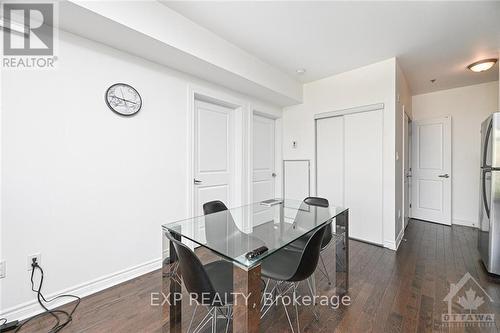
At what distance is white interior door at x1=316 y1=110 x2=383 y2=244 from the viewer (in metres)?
3.06

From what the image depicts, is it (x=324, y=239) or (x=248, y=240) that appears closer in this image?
(x=248, y=240)

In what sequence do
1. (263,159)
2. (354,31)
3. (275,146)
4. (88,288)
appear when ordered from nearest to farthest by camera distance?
1. (88,288)
2. (354,31)
3. (263,159)
4. (275,146)

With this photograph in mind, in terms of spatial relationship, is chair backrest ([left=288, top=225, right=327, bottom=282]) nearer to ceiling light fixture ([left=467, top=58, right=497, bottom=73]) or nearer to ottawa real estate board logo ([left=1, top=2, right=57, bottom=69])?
ottawa real estate board logo ([left=1, top=2, right=57, bottom=69])

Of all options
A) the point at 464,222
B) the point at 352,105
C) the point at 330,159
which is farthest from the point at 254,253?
the point at 464,222

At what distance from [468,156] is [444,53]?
2.25 meters

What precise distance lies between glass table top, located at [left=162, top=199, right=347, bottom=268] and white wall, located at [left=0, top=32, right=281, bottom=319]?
837 mm

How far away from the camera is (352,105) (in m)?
3.25

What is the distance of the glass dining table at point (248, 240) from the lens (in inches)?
39.3

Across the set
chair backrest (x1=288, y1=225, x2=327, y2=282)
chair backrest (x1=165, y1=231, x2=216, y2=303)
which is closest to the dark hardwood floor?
chair backrest (x1=288, y1=225, x2=327, y2=282)

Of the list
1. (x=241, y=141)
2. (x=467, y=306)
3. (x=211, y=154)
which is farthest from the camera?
(x=241, y=141)

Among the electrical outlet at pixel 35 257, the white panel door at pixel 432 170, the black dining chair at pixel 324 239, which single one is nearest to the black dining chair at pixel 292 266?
the black dining chair at pixel 324 239

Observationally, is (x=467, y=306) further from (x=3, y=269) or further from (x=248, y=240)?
(x=3, y=269)

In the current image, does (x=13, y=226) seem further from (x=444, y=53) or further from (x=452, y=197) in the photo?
(x=452, y=197)

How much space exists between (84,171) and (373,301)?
9.00 ft
